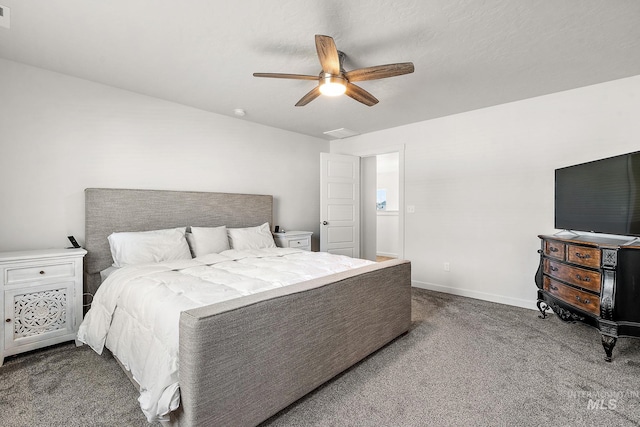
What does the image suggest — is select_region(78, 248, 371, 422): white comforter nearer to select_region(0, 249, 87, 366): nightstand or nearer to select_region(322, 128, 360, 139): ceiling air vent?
select_region(0, 249, 87, 366): nightstand

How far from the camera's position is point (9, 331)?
223 centimetres

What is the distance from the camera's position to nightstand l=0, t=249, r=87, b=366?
222 centimetres

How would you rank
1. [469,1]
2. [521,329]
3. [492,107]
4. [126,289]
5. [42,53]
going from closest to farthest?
[469,1] → [126,289] → [42,53] → [521,329] → [492,107]

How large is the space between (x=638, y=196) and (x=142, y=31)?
390 centimetres

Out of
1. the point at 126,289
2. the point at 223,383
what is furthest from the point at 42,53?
the point at 223,383

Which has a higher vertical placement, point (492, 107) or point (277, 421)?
point (492, 107)

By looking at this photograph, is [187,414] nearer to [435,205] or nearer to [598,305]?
[598,305]

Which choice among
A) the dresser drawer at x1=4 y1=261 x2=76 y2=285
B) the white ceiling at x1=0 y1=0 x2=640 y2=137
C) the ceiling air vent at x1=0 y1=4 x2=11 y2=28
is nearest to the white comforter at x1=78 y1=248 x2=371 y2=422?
the dresser drawer at x1=4 y1=261 x2=76 y2=285

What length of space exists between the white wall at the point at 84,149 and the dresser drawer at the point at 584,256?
3.77m

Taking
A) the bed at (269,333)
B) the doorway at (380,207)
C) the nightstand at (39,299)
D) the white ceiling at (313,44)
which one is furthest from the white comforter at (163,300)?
the doorway at (380,207)

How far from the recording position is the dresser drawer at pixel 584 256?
227cm

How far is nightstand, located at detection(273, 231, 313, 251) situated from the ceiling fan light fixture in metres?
2.40

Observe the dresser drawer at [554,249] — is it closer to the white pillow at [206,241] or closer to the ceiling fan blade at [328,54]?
the ceiling fan blade at [328,54]

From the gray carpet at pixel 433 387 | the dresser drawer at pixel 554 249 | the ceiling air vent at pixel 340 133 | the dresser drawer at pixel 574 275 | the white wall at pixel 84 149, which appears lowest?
the gray carpet at pixel 433 387
